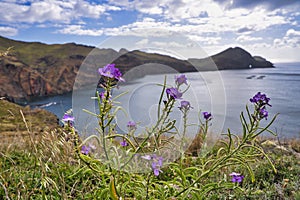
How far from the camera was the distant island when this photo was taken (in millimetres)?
1727

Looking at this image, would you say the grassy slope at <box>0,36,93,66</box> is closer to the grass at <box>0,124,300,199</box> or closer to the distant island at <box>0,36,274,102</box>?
the distant island at <box>0,36,274,102</box>

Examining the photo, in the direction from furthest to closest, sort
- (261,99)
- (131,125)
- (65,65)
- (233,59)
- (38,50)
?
(38,50), (65,65), (233,59), (131,125), (261,99)

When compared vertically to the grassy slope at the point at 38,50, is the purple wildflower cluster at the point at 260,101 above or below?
below

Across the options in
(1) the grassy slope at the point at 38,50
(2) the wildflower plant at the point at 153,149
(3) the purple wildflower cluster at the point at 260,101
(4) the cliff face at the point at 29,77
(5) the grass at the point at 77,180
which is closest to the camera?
(2) the wildflower plant at the point at 153,149

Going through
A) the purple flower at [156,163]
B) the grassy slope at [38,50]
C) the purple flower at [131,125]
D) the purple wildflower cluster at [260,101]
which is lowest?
the purple flower at [156,163]

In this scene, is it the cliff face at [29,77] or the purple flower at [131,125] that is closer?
the purple flower at [131,125]

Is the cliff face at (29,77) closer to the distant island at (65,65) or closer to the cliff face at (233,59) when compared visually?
the distant island at (65,65)

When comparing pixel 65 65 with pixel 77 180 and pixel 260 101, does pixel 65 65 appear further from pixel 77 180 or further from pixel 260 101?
pixel 260 101

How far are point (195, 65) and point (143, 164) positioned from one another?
74cm

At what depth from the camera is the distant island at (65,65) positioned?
1.73 metres

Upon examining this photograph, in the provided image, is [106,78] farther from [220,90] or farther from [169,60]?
[220,90]

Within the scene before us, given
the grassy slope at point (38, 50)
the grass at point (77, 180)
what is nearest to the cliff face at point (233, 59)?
the grass at point (77, 180)

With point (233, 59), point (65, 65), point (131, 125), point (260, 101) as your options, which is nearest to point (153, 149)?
point (131, 125)

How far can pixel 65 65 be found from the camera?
2339 centimetres
